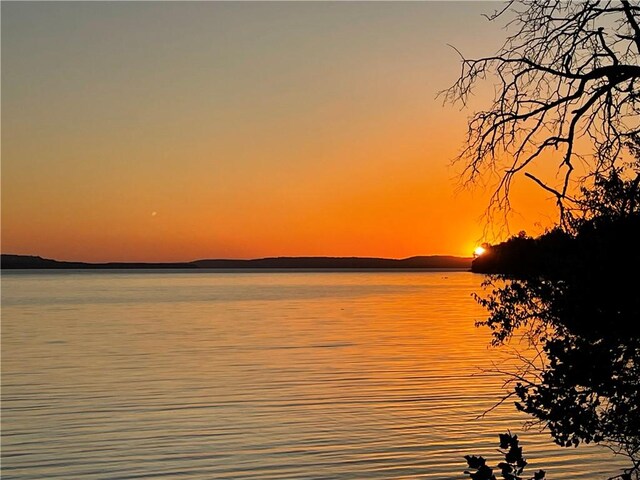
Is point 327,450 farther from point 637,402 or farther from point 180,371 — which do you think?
point 180,371

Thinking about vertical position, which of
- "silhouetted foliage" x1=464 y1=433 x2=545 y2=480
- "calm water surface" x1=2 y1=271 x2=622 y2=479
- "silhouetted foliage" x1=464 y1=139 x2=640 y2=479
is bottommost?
"calm water surface" x1=2 y1=271 x2=622 y2=479

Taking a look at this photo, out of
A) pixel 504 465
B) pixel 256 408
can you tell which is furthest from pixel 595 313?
pixel 256 408

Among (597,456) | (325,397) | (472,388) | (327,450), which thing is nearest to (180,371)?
(325,397)

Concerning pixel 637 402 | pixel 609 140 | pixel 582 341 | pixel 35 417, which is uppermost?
pixel 609 140

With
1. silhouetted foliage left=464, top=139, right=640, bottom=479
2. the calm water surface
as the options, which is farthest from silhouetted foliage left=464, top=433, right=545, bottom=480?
the calm water surface

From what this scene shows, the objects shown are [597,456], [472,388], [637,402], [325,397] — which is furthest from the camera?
[472,388]

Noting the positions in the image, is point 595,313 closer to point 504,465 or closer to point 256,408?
point 504,465

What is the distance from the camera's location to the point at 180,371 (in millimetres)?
28250

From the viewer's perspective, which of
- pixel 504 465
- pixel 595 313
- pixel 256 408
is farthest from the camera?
pixel 256 408

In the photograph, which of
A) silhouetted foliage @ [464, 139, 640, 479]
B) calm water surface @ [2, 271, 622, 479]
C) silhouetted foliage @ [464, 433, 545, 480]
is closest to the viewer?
silhouetted foliage @ [464, 433, 545, 480]

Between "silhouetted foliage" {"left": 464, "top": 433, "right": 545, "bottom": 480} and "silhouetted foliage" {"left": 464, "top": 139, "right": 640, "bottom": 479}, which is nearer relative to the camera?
"silhouetted foliage" {"left": 464, "top": 433, "right": 545, "bottom": 480}

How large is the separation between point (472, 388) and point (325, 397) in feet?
14.7

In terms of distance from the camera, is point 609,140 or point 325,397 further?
point 325,397

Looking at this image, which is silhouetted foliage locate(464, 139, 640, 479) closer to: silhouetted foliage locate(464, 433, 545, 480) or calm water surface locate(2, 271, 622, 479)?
silhouetted foliage locate(464, 433, 545, 480)
